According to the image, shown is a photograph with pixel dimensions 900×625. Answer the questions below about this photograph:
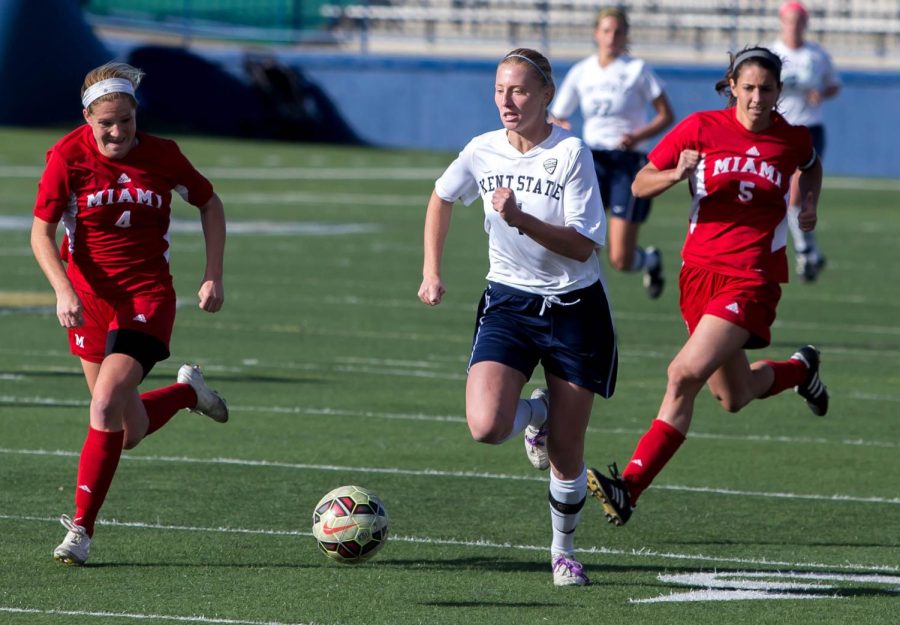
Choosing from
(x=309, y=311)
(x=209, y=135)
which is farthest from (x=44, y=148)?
(x=309, y=311)

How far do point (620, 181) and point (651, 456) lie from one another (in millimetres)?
7153

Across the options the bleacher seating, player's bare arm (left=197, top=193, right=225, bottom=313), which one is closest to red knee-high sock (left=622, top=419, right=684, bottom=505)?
player's bare arm (left=197, top=193, right=225, bottom=313)

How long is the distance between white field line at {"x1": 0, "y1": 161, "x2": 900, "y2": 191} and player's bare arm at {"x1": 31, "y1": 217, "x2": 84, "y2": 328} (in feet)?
74.0

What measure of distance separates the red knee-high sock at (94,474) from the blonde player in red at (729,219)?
6.94ft

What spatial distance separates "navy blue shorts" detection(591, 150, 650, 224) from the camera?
14.3m

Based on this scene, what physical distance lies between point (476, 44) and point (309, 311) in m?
24.1

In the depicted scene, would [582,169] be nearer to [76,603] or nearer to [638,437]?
[76,603]

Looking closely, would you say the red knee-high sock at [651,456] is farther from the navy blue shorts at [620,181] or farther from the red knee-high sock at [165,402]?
the navy blue shorts at [620,181]

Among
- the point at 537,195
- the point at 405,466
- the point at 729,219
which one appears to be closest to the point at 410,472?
the point at 405,466

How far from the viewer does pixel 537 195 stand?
6828 mm

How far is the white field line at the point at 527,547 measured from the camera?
730cm

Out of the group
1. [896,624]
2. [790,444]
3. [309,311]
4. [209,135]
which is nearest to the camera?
[896,624]

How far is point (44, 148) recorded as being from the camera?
113 ft

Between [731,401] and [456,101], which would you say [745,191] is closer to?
[731,401]
